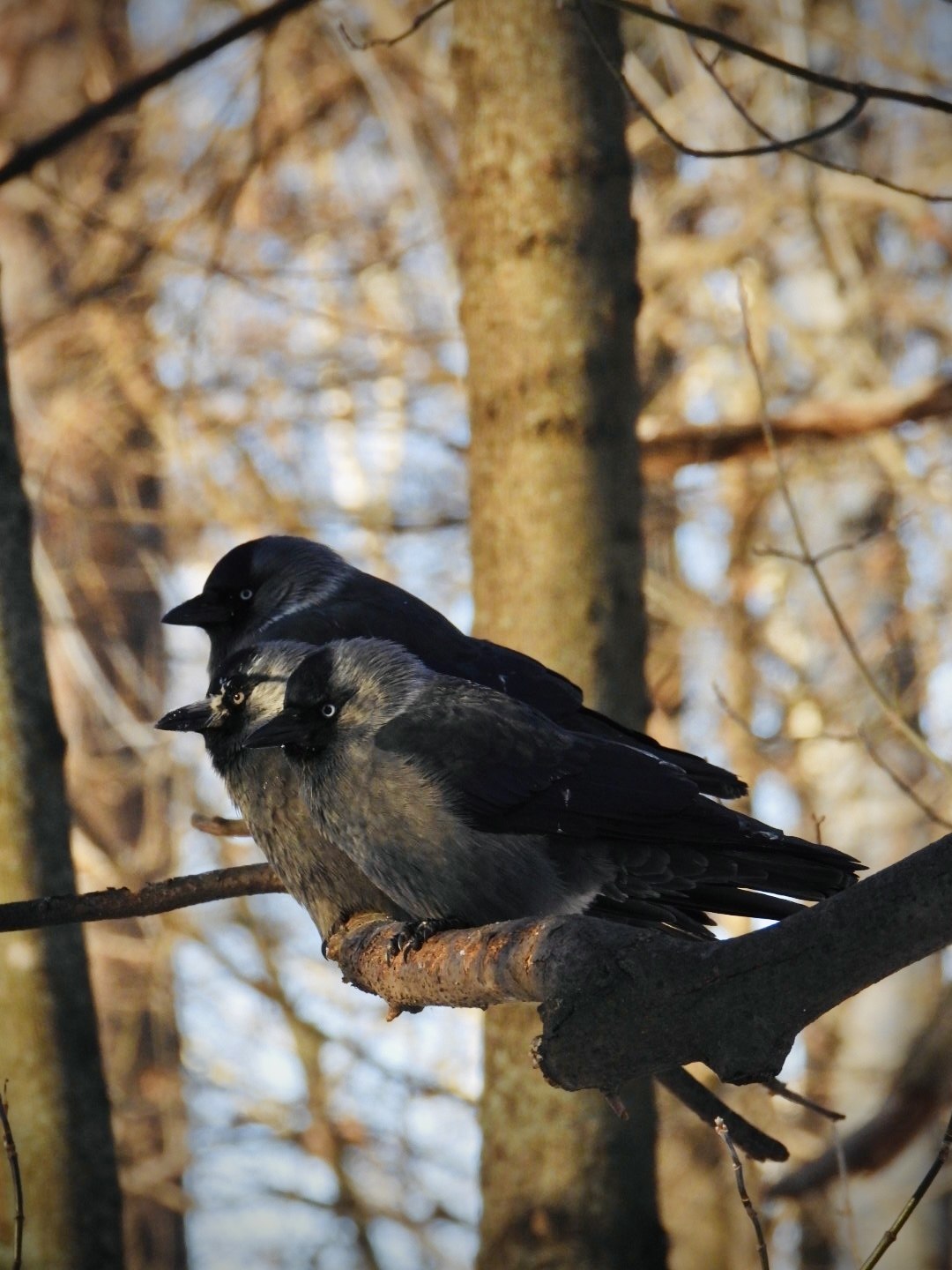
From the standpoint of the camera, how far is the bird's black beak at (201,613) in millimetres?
4945

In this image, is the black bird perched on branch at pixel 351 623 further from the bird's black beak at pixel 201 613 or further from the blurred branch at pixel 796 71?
the blurred branch at pixel 796 71

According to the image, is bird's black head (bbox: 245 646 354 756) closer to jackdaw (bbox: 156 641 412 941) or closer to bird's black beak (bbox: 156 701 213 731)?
jackdaw (bbox: 156 641 412 941)

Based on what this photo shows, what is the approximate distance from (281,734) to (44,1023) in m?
0.90

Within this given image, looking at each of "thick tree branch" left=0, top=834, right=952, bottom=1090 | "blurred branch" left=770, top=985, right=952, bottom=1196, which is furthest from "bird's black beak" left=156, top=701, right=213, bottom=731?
"blurred branch" left=770, top=985, right=952, bottom=1196

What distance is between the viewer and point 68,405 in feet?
33.1

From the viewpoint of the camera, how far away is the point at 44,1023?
3.59m

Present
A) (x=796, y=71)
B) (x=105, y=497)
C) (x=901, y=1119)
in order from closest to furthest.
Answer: (x=796, y=71) → (x=901, y=1119) → (x=105, y=497)

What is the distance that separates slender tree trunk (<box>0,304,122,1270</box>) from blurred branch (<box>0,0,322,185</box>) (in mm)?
1181

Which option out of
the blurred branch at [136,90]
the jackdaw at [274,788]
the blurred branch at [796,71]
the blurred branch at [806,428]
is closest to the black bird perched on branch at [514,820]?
the jackdaw at [274,788]

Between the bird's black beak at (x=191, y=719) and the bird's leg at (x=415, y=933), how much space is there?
1062 millimetres

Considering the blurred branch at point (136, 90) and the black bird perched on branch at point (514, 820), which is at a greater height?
the blurred branch at point (136, 90)

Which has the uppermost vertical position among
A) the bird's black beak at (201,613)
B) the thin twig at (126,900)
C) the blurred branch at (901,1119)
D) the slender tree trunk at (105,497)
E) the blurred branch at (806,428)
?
the slender tree trunk at (105,497)

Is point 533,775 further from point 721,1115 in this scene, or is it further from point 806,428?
point 806,428

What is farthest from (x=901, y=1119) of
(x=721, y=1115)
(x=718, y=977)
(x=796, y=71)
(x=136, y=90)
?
(x=136, y=90)
